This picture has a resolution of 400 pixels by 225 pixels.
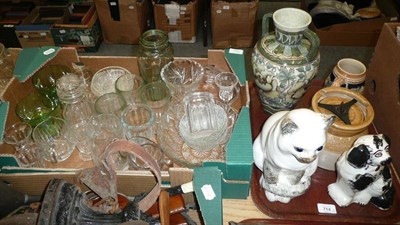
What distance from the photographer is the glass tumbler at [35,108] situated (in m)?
1.04

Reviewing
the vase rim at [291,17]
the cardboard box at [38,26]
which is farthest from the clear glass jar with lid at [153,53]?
the cardboard box at [38,26]

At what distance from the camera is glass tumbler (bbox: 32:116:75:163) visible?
987 millimetres

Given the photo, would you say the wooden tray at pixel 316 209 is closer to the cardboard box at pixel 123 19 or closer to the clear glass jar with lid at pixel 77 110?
the clear glass jar with lid at pixel 77 110

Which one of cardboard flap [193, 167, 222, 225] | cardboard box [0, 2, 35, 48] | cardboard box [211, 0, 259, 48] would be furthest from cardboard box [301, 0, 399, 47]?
cardboard box [0, 2, 35, 48]

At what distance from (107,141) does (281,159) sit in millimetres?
523

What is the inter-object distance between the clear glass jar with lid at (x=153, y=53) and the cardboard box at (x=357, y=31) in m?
1.43

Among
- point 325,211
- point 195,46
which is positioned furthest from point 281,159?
point 195,46

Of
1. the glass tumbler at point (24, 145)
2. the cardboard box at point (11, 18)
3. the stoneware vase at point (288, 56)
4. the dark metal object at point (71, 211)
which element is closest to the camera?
the dark metal object at point (71, 211)

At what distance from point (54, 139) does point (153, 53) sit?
16.2 inches

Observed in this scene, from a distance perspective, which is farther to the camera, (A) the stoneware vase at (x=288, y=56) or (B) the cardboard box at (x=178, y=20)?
(B) the cardboard box at (x=178, y=20)

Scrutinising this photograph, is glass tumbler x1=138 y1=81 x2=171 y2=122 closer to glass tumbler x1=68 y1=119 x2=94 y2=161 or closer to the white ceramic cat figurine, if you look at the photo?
glass tumbler x1=68 y1=119 x2=94 y2=161

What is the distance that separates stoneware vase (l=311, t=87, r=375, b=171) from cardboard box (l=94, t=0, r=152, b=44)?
1623mm

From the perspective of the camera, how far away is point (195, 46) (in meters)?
2.40

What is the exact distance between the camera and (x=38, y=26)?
222 centimetres
